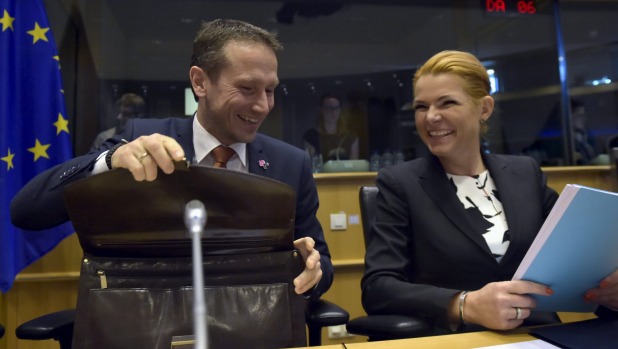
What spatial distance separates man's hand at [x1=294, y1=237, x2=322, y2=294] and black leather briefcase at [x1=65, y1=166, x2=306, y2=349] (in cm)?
3

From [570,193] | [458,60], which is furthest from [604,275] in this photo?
[458,60]

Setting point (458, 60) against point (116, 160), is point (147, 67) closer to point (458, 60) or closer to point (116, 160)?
point (458, 60)

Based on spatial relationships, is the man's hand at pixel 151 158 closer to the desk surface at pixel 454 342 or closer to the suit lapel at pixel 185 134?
the desk surface at pixel 454 342

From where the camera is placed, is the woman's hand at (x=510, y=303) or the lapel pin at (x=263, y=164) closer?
the woman's hand at (x=510, y=303)

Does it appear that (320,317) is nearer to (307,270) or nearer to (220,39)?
(307,270)

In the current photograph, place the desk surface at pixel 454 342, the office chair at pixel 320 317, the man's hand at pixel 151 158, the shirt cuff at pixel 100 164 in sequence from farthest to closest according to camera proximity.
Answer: the office chair at pixel 320 317 → the shirt cuff at pixel 100 164 → the desk surface at pixel 454 342 → the man's hand at pixel 151 158

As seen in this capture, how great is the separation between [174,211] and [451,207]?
89 centimetres

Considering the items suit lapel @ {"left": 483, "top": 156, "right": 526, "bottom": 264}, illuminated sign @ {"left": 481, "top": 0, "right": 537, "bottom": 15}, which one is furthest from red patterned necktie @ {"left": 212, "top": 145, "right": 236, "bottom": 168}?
illuminated sign @ {"left": 481, "top": 0, "right": 537, "bottom": 15}

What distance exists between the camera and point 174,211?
2.47 ft

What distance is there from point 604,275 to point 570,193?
345 mm

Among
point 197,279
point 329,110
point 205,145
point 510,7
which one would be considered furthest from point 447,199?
point 510,7

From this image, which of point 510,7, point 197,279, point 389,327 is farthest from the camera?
point 510,7

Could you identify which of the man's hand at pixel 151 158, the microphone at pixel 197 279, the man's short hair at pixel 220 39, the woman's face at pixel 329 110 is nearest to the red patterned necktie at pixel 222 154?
the man's short hair at pixel 220 39

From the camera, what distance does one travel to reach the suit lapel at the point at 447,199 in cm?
131
